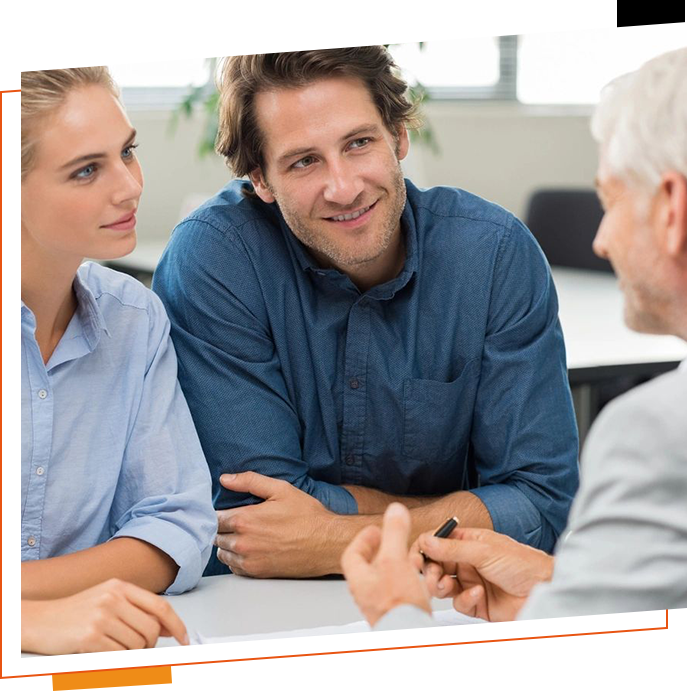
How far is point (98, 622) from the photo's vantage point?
3.46 ft

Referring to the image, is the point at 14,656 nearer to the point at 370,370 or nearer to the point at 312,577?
the point at 312,577

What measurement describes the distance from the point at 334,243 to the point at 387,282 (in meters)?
0.08

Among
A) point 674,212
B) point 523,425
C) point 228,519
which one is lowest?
point 228,519

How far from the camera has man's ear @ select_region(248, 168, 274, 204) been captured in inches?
57.0

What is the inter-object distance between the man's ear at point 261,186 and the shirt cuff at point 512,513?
45 centimetres

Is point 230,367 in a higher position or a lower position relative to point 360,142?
lower

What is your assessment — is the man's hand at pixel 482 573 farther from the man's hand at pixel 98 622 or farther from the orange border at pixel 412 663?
the man's hand at pixel 98 622

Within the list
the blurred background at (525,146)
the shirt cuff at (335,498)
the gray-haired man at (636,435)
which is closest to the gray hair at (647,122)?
the gray-haired man at (636,435)

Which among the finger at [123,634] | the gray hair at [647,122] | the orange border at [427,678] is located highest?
the gray hair at [647,122]

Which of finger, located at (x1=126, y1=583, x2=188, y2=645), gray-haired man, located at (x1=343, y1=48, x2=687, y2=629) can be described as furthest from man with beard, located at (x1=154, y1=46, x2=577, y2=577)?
gray-haired man, located at (x1=343, y1=48, x2=687, y2=629)

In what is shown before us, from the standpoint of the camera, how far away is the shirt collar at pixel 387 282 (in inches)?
55.9

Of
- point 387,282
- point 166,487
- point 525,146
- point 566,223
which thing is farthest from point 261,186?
point 525,146

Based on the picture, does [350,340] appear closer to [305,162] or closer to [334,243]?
[334,243]

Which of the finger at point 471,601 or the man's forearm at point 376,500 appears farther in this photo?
the man's forearm at point 376,500
